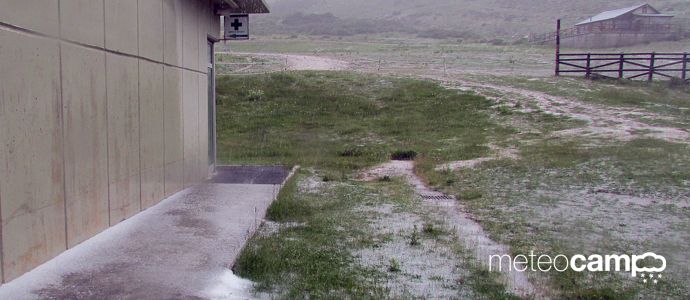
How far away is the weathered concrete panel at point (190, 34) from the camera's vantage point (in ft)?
30.1

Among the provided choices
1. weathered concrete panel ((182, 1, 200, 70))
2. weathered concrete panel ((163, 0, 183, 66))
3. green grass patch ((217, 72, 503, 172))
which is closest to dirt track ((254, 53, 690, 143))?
green grass patch ((217, 72, 503, 172))

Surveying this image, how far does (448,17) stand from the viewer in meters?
107

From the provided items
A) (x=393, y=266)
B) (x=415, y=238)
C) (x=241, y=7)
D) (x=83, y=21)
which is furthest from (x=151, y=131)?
(x=241, y=7)

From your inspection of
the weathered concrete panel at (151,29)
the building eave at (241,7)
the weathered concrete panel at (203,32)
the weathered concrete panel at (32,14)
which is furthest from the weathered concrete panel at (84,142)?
the building eave at (241,7)

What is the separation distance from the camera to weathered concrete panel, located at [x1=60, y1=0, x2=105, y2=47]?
5.38 m

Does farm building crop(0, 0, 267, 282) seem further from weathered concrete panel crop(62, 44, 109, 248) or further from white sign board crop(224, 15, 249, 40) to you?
white sign board crop(224, 15, 249, 40)

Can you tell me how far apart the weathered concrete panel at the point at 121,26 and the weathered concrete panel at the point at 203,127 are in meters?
3.30

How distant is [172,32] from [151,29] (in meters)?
0.85

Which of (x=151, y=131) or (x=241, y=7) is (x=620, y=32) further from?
(x=151, y=131)

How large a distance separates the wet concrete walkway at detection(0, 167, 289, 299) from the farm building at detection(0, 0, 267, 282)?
15 cm

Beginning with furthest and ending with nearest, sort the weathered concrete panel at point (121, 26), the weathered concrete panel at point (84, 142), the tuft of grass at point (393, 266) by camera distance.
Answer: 1. the weathered concrete panel at point (121, 26)
2. the tuft of grass at point (393, 266)
3. the weathered concrete panel at point (84, 142)

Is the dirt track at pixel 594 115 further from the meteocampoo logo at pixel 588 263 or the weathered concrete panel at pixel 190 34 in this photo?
the weathered concrete panel at pixel 190 34

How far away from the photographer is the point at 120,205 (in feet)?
22.2

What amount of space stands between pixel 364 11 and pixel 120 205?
5180 inches
